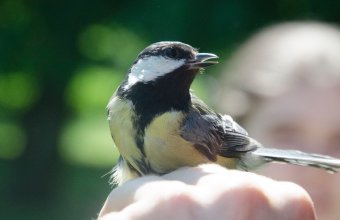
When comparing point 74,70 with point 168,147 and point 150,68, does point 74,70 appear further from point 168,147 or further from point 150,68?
point 168,147

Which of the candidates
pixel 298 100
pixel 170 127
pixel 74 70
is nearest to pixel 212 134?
pixel 170 127

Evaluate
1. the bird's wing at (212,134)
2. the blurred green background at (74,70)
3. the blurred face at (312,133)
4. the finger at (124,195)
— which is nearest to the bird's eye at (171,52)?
the bird's wing at (212,134)

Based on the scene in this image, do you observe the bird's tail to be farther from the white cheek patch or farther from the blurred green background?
the blurred green background

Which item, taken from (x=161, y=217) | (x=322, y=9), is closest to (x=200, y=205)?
(x=161, y=217)

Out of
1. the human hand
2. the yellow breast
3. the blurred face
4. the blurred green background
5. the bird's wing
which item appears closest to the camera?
the human hand

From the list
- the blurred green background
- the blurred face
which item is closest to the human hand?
the blurred face
